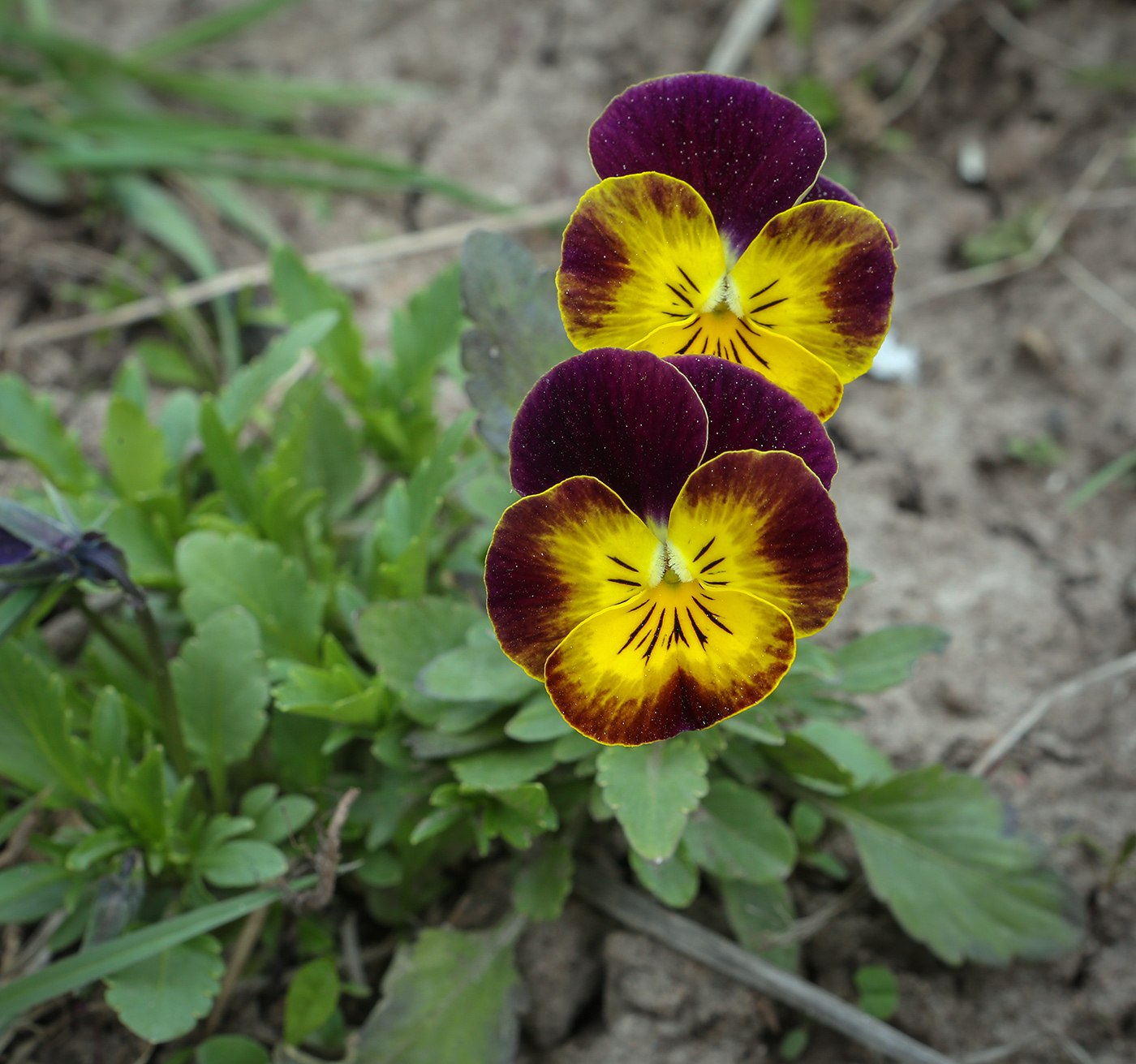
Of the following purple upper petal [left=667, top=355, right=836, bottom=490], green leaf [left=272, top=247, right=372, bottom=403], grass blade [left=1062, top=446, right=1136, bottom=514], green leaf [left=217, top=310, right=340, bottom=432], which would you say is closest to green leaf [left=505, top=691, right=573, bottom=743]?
purple upper petal [left=667, top=355, right=836, bottom=490]

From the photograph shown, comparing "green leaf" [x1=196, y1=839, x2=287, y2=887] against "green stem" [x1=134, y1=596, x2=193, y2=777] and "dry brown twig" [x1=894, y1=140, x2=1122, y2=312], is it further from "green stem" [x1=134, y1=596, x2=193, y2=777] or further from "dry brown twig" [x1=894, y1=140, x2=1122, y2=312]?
"dry brown twig" [x1=894, y1=140, x2=1122, y2=312]

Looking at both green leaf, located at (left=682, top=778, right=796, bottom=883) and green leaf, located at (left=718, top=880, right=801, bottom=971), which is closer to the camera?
green leaf, located at (left=682, top=778, right=796, bottom=883)

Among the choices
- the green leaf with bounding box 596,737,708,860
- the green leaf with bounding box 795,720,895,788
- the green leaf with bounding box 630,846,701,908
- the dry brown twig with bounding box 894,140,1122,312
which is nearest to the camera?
the green leaf with bounding box 596,737,708,860

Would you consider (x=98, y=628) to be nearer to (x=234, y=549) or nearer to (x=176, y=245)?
(x=234, y=549)

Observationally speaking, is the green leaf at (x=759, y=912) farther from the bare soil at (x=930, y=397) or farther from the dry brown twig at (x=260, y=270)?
the dry brown twig at (x=260, y=270)

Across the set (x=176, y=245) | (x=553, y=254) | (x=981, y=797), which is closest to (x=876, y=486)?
(x=981, y=797)

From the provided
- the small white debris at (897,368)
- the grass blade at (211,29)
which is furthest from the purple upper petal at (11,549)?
the grass blade at (211,29)
